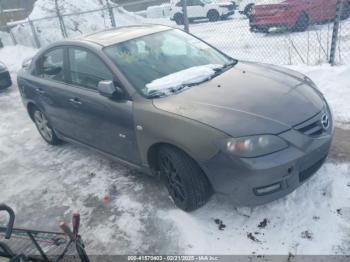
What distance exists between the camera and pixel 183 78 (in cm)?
330

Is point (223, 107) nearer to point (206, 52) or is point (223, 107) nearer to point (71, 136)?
point (206, 52)

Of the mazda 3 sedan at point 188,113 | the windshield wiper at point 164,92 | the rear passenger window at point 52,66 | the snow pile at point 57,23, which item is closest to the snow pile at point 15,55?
the snow pile at point 57,23

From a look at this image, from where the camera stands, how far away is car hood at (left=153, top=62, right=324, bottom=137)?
2.62 meters

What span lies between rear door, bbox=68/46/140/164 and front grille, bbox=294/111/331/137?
1.56m

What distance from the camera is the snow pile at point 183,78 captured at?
321cm

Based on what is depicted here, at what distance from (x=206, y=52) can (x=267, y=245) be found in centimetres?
234

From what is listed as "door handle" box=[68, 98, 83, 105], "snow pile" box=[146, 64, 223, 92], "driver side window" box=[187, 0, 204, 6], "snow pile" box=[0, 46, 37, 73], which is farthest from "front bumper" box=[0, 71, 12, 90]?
"driver side window" box=[187, 0, 204, 6]

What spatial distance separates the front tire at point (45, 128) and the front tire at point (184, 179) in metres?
2.50

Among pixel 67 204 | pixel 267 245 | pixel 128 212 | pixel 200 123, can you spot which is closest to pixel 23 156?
pixel 67 204

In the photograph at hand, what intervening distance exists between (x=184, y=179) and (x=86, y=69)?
1850 millimetres

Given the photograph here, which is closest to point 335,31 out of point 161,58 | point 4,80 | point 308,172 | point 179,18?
point 161,58

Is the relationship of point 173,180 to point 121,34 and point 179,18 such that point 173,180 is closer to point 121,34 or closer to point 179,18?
point 121,34

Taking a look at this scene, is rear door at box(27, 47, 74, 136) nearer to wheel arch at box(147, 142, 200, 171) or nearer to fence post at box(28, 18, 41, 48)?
wheel arch at box(147, 142, 200, 171)

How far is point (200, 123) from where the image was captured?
2.68 m
